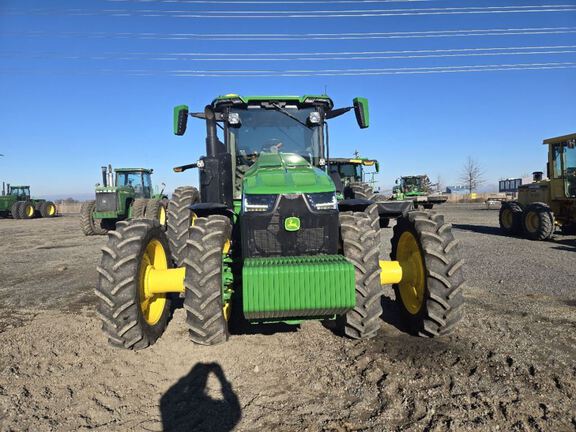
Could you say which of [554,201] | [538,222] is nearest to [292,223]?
[538,222]

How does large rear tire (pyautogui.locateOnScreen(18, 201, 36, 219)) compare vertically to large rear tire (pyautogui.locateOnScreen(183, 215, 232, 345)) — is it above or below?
above

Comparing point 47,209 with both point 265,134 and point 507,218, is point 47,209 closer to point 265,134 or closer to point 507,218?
point 507,218

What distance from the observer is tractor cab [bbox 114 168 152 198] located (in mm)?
19375

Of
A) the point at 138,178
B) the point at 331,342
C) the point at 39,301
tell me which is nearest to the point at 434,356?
the point at 331,342

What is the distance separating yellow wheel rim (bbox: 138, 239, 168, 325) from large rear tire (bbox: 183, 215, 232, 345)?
66cm

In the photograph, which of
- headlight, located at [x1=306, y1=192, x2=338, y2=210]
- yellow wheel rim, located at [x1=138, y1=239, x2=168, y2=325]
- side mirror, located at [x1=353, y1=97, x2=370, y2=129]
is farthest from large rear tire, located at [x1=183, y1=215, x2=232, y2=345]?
side mirror, located at [x1=353, y1=97, x2=370, y2=129]

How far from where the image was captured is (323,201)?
4.28 meters

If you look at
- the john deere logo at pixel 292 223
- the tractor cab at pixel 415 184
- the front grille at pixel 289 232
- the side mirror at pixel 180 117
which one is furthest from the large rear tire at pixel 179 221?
the tractor cab at pixel 415 184

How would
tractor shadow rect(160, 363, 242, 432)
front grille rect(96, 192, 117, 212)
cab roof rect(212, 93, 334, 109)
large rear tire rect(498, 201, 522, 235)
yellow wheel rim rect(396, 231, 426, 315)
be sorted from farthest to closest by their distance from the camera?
front grille rect(96, 192, 117, 212) < large rear tire rect(498, 201, 522, 235) < cab roof rect(212, 93, 334, 109) < yellow wheel rim rect(396, 231, 426, 315) < tractor shadow rect(160, 363, 242, 432)

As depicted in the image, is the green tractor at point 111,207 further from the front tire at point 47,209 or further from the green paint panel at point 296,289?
the front tire at point 47,209

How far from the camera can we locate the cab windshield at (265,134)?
5828 millimetres

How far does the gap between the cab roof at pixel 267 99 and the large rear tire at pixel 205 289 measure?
251 cm

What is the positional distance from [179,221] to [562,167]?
12.5 meters

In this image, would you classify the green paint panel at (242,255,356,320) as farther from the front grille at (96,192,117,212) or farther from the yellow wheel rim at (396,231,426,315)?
the front grille at (96,192,117,212)
